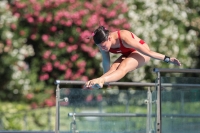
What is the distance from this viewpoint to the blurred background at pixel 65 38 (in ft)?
58.3

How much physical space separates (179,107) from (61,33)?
33.3 feet

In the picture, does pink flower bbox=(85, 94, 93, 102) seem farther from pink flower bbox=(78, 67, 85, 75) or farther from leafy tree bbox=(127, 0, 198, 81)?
leafy tree bbox=(127, 0, 198, 81)

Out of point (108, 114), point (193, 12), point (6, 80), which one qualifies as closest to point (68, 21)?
point (6, 80)

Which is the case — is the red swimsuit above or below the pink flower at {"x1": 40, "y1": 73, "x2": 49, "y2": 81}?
above

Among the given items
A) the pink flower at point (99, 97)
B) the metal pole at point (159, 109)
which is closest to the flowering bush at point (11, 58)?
the pink flower at point (99, 97)

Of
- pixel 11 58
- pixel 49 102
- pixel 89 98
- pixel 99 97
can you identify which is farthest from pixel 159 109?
pixel 49 102

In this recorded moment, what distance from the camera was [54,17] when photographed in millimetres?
17969

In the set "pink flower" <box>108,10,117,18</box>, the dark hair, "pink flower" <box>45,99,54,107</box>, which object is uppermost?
"pink flower" <box>108,10,117,18</box>

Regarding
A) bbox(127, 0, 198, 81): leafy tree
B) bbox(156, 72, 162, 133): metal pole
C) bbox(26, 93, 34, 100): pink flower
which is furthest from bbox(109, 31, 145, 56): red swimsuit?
bbox(127, 0, 198, 81): leafy tree

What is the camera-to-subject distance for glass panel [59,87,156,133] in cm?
884

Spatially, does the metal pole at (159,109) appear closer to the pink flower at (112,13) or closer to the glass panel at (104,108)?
the glass panel at (104,108)

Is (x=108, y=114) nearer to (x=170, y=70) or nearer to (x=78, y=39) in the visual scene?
(x=170, y=70)

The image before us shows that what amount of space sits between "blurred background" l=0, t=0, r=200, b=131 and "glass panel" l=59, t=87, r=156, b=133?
7767 mm

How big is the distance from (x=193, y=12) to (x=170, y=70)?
11.7 meters
